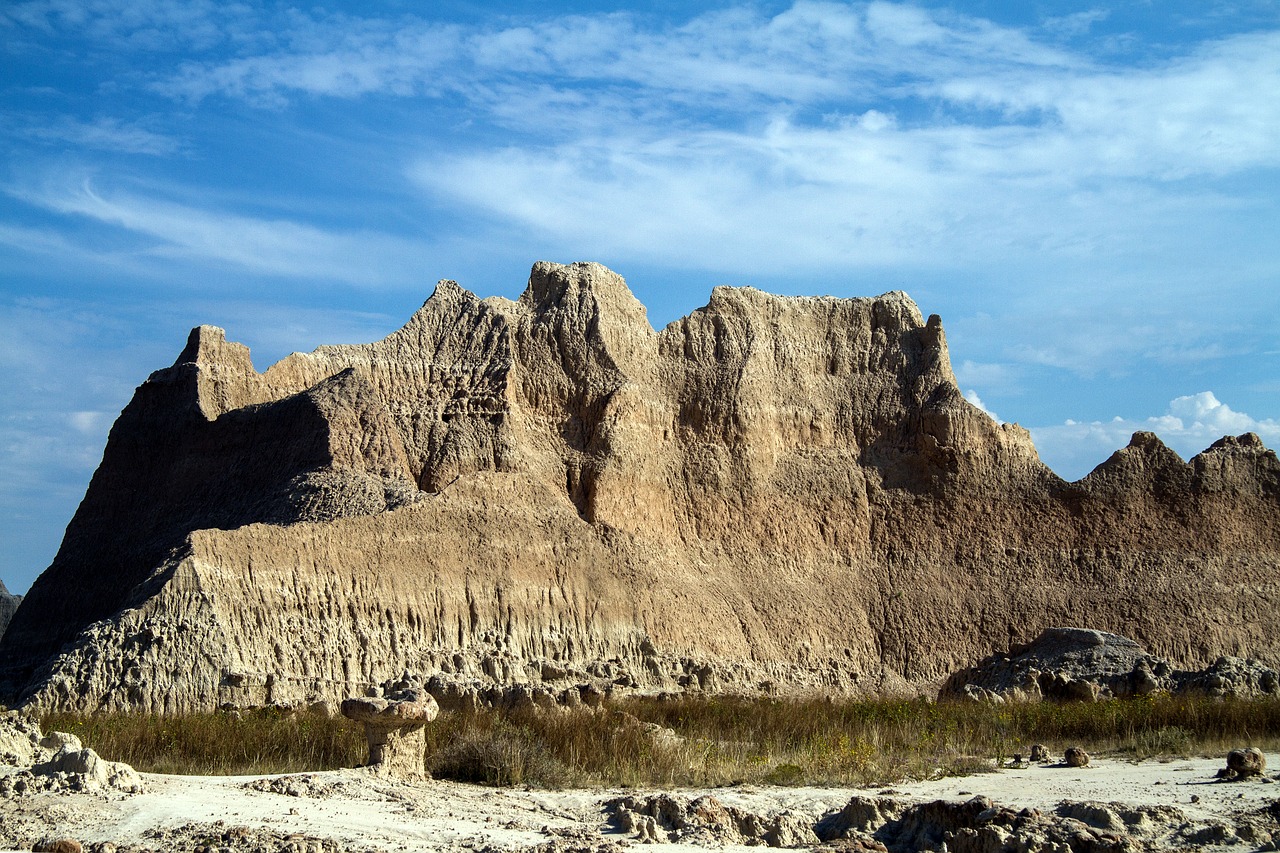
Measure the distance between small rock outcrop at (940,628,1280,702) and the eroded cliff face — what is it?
16.9ft

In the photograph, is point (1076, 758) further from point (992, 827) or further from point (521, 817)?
point (521, 817)

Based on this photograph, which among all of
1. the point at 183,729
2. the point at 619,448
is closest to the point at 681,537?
the point at 619,448

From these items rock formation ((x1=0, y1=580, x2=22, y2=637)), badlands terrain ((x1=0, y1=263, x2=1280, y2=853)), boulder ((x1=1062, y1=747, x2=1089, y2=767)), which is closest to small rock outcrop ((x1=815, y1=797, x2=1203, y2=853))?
boulder ((x1=1062, y1=747, x2=1089, y2=767))

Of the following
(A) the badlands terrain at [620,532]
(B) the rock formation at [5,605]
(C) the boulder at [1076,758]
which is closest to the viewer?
(C) the boulder at [1076,758]

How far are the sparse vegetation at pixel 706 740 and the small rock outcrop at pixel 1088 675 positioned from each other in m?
6.15

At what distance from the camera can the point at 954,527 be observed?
4406 centimetres

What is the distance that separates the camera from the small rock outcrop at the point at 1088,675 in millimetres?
31047

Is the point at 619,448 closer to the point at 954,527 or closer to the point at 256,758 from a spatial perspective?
the point at 954,527

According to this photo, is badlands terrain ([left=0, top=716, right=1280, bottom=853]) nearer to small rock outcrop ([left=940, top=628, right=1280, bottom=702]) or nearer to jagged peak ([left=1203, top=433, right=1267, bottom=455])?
small rock outcrop ([left=940, top=628, right=1280, bottom=702])

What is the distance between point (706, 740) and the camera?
1944cm

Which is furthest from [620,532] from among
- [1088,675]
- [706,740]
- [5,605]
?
[5,605]

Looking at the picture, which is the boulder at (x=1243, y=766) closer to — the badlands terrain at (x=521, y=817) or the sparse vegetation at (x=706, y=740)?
the badlands terrain at (x=521, y=817)

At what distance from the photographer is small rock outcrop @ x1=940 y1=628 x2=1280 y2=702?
31.0 m

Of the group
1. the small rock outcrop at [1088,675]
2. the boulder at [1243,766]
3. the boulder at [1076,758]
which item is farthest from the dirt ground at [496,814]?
the small rock outcrop at [1088,675]
